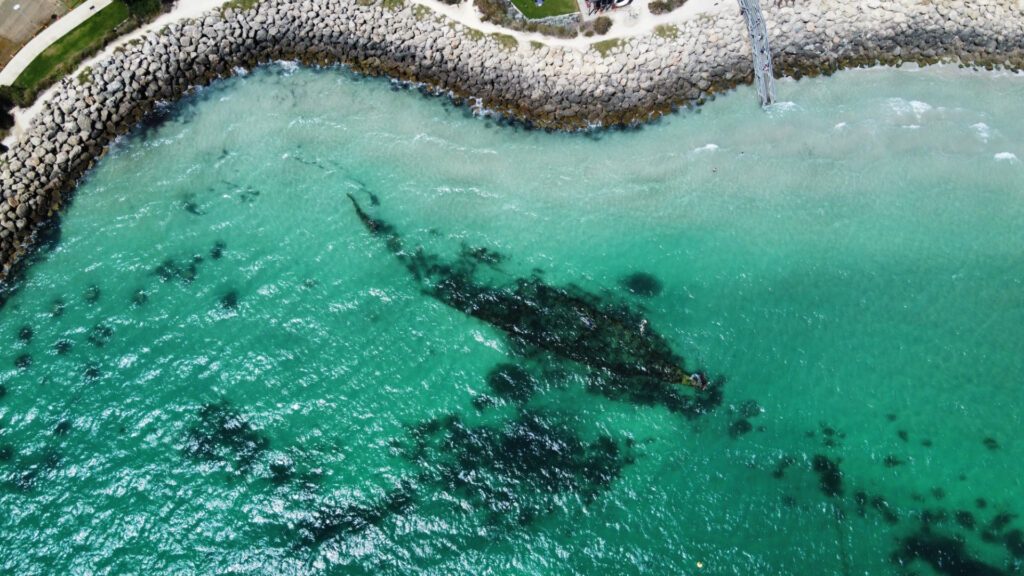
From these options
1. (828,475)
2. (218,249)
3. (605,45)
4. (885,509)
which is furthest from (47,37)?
(885,509)

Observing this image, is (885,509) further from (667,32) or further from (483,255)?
(667,32)

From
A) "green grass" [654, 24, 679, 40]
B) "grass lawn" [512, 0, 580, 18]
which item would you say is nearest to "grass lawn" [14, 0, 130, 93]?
"grass lawn" [512, 0, 580, 18]

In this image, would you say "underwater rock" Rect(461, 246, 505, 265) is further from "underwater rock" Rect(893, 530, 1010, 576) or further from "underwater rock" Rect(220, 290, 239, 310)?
"underwater rock" Rect(893, 530, 1010, 576)

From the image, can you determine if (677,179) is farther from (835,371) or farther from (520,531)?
(520,531)

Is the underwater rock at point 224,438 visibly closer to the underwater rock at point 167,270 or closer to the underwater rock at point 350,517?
the underwater rock at point 350,517

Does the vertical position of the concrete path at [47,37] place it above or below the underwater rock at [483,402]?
above

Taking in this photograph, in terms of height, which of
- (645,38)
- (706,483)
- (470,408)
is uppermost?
(645,38)

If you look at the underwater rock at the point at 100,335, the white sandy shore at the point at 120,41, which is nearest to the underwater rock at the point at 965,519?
the underwater rock at the point at 100,335

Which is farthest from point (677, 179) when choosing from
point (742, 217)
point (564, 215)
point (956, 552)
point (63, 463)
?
point (63, 463)
